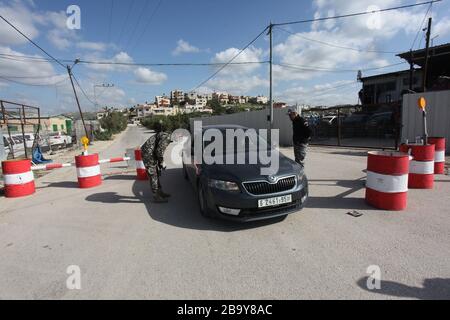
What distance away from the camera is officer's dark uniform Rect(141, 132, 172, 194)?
5.45 m

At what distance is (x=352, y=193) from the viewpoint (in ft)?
18.5

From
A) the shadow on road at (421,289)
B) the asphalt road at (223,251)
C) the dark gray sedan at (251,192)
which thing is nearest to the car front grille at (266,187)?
the dark gray sedan at (251,192)

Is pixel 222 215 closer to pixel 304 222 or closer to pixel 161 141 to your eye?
pixel 304 222

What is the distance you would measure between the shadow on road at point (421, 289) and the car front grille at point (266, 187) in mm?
1602

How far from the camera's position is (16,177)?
6453mm

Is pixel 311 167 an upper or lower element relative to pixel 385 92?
lower

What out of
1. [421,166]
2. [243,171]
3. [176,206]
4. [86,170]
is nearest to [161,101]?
[86,170]

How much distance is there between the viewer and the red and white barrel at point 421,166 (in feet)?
18.1

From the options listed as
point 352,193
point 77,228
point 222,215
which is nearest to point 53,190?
point 77,228

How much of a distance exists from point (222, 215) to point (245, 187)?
0.55 m

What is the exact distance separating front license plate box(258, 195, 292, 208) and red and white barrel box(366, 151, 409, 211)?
176cm

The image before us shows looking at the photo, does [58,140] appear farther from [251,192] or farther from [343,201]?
[343,201]

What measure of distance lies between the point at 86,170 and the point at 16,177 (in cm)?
150

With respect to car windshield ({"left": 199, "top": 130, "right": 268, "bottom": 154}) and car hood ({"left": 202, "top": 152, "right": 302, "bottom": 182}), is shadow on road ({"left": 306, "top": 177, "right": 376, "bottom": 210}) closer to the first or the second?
car hood ({"left": 202, "top": 152, "right": 302, "bottom": 182})
